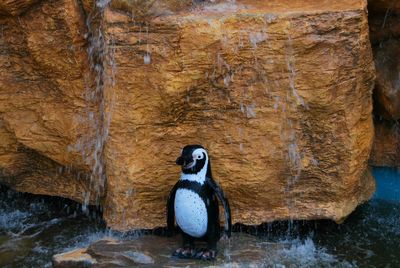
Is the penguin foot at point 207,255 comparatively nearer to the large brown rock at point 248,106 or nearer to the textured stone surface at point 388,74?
the large brown rock at point 248,106

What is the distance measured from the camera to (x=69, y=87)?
3893 millimetres

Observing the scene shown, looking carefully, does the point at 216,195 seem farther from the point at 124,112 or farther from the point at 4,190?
the point at 4,190

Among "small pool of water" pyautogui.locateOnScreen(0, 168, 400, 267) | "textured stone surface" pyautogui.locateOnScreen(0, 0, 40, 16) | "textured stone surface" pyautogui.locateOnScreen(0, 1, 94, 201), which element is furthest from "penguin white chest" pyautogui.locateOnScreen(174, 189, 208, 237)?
"textured stone surface" pyautogui.locateOnScreen(0, 0, 40, 16)

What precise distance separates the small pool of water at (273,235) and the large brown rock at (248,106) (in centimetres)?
21

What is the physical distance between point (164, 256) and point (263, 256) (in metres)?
0.58

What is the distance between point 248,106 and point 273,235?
3.03 ft

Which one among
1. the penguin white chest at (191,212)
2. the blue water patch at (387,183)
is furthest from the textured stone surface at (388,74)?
the penguin white chest at (191,212)

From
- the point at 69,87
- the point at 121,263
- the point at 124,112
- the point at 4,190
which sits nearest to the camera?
the point at 121,263

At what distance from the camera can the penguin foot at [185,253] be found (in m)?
3.38

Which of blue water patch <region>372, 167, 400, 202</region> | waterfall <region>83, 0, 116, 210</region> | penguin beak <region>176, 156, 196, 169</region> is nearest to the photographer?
penguin beak <region>176, 156, 196, 169</region>

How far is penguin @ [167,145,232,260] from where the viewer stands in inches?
131

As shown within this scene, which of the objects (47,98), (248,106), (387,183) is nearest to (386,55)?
(387,183)

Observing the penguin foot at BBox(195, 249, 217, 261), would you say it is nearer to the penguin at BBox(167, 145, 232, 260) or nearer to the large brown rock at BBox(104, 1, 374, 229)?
the penguin at BBox(167, 145, 232, 260)

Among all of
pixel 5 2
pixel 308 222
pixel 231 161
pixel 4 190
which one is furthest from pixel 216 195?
pixel 4 190
